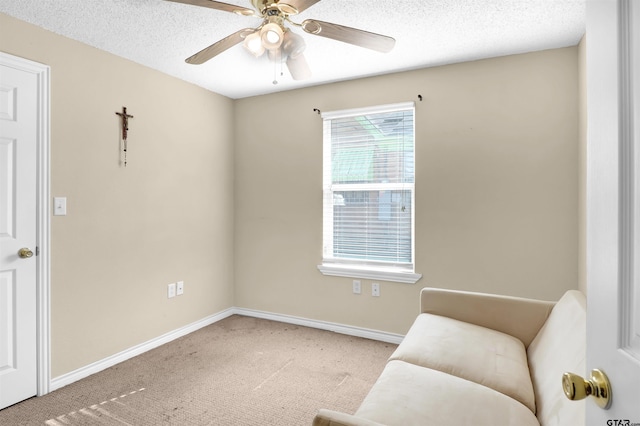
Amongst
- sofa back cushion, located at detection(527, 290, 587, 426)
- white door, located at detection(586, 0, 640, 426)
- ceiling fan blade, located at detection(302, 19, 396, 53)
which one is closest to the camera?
white door, located at detection(586, 0, 640, 426)

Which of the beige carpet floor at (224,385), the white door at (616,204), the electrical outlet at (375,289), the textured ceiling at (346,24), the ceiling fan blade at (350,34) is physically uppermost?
the textured ceiling at (346,24)

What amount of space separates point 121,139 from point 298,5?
1.92 meters

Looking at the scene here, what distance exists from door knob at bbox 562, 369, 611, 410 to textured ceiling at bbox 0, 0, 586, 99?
2076mm

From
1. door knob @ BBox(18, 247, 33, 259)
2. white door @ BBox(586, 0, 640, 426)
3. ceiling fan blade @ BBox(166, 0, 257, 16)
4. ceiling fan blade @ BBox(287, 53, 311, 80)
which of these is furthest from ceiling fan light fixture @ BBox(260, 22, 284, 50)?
door knob @ BBox(18, 247, 33, 259)

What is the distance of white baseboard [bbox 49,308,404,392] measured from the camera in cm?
247

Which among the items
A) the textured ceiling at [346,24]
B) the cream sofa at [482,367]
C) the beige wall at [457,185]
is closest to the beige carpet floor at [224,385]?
the beige wall at [457,185]

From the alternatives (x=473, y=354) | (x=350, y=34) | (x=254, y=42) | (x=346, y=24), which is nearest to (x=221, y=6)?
(x=254, y=42)

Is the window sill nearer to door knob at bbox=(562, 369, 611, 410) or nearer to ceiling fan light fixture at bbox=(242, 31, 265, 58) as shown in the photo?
ceiling fan light fixture at bbox=(242, 31, 265, 58)

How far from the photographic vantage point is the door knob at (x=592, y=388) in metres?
0.60

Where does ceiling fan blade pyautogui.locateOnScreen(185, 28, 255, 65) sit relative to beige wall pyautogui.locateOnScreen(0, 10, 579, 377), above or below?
above

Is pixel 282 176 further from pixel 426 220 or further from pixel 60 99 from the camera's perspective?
pixel 60 99

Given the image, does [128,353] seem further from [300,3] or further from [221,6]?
[300,3]

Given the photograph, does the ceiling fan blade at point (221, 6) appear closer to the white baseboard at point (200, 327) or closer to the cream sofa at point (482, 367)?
the cream sofa at point (482, 367)

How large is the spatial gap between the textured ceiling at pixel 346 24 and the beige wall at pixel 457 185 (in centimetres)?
28
